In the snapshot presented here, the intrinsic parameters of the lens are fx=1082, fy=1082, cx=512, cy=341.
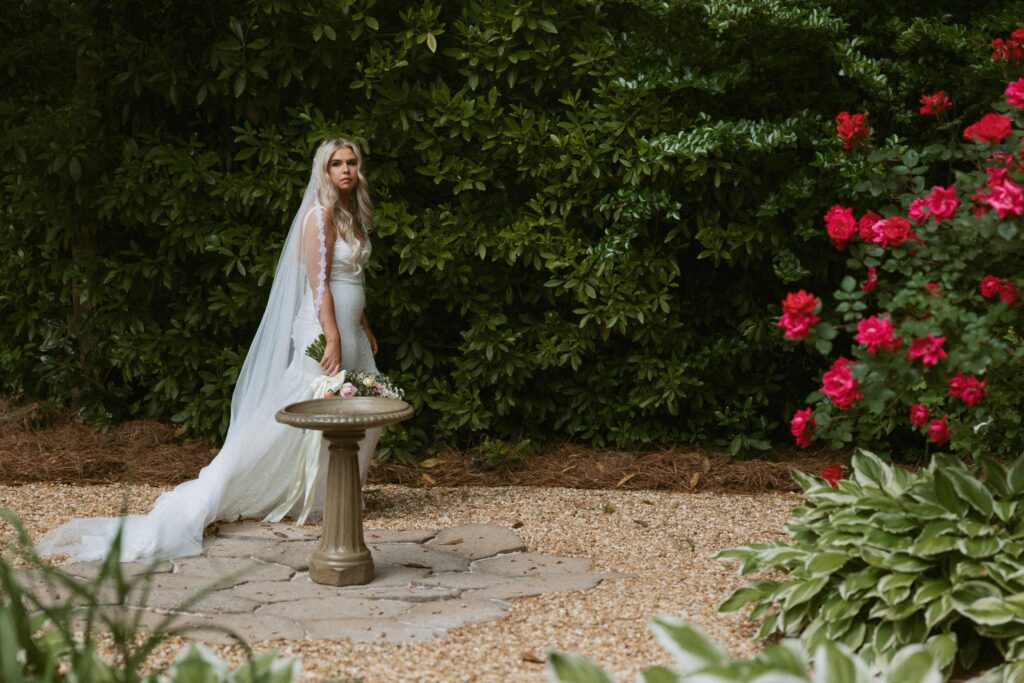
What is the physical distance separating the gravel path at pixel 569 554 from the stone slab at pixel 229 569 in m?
0.43

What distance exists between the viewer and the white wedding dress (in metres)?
4.98

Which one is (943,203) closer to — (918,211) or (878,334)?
(918,211)

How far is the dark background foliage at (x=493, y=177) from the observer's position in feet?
20.2

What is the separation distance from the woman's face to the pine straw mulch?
1.85 meters

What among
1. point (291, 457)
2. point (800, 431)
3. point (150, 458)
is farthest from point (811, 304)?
point (150, 458)

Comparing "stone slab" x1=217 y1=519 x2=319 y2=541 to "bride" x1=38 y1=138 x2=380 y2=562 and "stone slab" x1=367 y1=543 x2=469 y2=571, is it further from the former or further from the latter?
"stone slab" x1=367 y1=543 x2=469 y2=571

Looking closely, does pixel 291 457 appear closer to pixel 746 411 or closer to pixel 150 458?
pixel 150 458

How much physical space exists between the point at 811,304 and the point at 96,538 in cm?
322

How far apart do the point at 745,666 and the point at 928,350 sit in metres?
1.39

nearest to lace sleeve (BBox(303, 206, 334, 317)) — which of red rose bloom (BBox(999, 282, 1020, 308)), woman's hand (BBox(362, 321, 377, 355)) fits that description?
woman's hand (BBox(362, 321, 377, 355))

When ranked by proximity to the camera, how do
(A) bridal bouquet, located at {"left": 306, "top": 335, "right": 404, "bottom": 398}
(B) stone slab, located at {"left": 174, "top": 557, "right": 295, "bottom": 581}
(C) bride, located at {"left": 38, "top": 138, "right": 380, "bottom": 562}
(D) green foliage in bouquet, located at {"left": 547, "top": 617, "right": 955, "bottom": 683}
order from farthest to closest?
(C) bride, located at {"left": 38, "top": 138, "right": 380, "bottom": 562}
(A) bridal bouquet, located at {"left": 306, "top": 335, "right": 404, "bottom": 398}
(B) stone slab, located at {"left": 174, "top": 557, "right": 295, "bottom": 581}
(D) green foliage in bouquet, located at {"left": 547, "top": 617, "right": 955, "bottom": 683}

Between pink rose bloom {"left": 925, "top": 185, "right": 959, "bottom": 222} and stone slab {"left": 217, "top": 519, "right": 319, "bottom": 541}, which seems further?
stone slab {"left": 217, "top": 519, "right": 319, "bottom": 541}

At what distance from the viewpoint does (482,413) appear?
6.54 meters

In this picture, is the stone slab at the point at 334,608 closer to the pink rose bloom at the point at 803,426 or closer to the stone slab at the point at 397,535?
the stone slab at the point at 397,535
